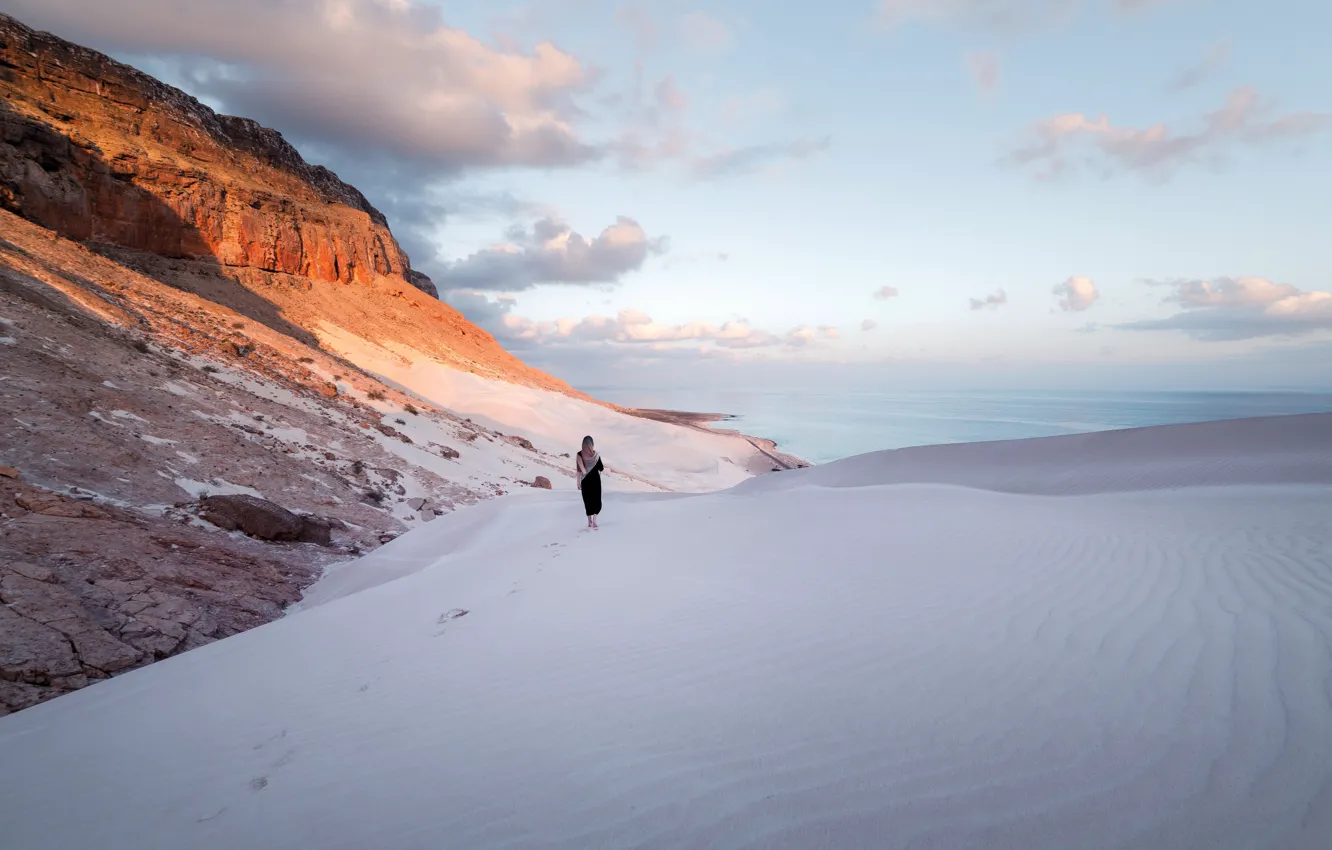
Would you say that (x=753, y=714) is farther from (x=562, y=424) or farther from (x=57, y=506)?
(x=562, y=424)

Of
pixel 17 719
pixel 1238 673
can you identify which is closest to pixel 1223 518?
pixel 1238 673

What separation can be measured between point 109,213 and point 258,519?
2977 centimetres

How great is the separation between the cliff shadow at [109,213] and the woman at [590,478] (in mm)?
22288

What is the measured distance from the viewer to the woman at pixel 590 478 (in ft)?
22.8

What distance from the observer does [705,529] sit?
22.3ft

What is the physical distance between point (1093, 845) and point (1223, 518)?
6.54 m

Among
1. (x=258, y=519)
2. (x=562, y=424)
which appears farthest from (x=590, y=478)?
(x=562, y=424)

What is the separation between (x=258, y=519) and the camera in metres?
6.59

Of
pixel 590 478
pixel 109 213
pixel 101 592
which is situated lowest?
pixel 101 592

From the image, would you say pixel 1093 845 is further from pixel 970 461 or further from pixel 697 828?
pixel 970 461

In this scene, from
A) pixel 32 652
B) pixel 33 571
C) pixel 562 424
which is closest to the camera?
pixel 32 652

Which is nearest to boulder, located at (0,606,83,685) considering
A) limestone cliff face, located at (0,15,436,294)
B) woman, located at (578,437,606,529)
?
woman, located at (578,437,606,529)

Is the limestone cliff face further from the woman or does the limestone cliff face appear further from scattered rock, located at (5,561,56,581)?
the woman

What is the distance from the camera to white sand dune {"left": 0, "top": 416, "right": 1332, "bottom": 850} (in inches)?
71.4
